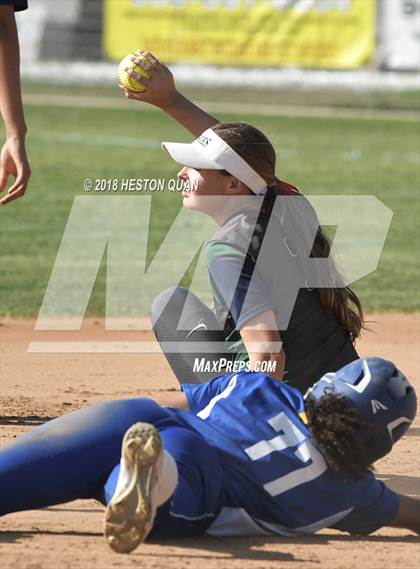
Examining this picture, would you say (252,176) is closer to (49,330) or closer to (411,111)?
(49,330)

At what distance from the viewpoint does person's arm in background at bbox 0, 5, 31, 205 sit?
4.04 meters

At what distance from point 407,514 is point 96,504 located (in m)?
1.13

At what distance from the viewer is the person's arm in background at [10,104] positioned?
4.04m

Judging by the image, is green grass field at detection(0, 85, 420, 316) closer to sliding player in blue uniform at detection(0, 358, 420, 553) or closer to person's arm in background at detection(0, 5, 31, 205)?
person's arm in background at detection(0, 5, 31, 205)

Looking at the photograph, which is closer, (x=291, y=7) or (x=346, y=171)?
(x=346, y=171)

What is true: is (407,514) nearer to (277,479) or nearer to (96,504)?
(277,479)

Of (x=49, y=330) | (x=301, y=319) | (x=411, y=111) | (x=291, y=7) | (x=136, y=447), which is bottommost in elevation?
(x=411, y=111)

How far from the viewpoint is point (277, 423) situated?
3.79m

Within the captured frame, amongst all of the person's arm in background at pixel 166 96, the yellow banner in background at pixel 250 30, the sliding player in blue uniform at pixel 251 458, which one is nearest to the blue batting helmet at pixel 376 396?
the sliding player in blue uniform at pixel 251 458

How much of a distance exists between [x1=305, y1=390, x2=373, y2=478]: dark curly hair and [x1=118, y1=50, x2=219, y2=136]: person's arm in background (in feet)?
6.22

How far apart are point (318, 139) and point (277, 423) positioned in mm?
15049

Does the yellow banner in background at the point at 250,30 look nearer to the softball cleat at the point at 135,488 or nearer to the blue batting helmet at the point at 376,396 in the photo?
the blue batting helmet at the point at 376,396

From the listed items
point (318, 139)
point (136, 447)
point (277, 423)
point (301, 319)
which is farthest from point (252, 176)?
point (318, 139)

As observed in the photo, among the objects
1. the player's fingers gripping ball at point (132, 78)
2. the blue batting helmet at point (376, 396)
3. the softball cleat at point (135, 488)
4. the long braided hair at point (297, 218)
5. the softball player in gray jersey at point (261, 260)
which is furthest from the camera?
the player's fingers gripping ball at point (132, 78)
